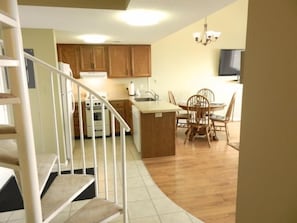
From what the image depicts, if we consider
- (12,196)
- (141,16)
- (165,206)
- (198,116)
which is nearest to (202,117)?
(198,116)

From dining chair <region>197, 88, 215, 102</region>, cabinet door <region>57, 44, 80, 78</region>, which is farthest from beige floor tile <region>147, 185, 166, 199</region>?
dining chair <region>197, 88, 215, 102</region>

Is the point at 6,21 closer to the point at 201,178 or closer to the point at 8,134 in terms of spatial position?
the point at 8,134

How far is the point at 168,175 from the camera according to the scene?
3291 millimetres

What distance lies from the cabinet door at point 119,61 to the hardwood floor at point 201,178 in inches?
88.0

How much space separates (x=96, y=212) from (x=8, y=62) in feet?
4.80

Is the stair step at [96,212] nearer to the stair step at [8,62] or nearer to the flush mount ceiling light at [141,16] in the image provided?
the stair step at [8,62]

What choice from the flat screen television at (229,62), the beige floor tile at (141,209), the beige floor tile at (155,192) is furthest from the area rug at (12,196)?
the flat screen television at (229,62)

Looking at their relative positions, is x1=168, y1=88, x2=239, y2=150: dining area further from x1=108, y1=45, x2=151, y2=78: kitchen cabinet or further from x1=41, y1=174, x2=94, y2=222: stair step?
x1=41, y1=174, x2=94, y2=222: stair step

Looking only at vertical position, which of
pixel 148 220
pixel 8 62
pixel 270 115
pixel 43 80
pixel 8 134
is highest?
pixel 8 62

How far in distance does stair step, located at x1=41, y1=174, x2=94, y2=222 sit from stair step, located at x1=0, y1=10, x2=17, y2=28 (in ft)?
4.28

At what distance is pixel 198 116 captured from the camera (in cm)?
459

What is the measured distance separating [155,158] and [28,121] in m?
2.81

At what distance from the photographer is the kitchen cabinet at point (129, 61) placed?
5250 mm

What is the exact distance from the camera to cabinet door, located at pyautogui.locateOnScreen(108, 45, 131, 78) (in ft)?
17.2
